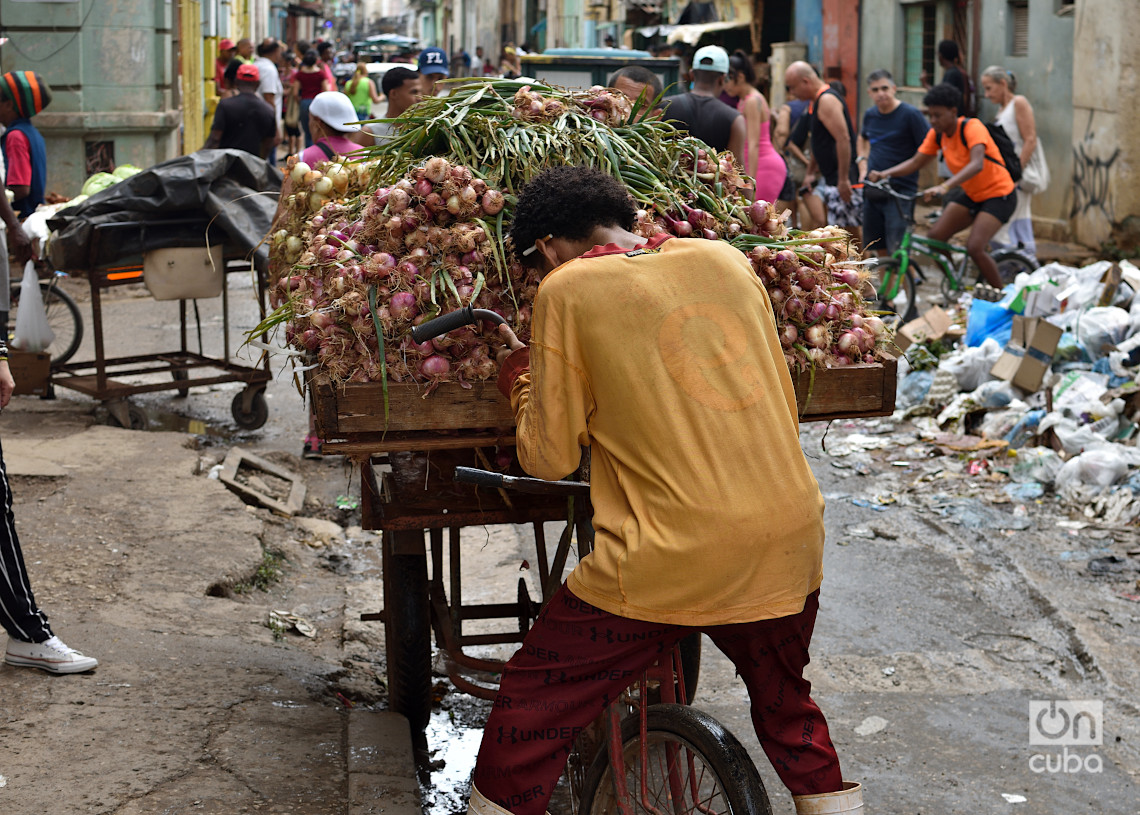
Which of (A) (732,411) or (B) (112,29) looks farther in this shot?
(B) (112,29)

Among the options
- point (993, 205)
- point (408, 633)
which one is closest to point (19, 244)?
point (408, 633)

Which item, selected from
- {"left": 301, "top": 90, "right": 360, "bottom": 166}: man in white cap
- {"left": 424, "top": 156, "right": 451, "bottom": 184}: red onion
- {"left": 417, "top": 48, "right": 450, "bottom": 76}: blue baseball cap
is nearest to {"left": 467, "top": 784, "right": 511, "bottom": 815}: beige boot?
{"left": 424, "top": 156, "right": 451, "bottom": 184}: red onion

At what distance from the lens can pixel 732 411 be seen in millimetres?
2316

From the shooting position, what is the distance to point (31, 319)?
23.6 ft

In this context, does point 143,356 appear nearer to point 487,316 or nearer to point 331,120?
point 331,120

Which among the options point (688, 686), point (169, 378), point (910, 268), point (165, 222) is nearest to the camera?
point (688, 686)

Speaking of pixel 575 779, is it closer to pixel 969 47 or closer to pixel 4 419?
pixel 4 419

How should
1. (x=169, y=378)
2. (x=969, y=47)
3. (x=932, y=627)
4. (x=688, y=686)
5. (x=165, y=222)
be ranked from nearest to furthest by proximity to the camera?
(x=688, y=686) → (x=932, y=627) → (x=165, y=222) → (x=169, y=378) → (x=969, y=47)

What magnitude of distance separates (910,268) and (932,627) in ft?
17.9

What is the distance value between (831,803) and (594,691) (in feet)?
1.73

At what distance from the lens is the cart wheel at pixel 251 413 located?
7.54 meters

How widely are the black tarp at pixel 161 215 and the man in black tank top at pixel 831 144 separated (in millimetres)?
4978

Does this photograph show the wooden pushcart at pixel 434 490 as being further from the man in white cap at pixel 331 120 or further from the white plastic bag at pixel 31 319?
the white plastic bag at pixel 31 319

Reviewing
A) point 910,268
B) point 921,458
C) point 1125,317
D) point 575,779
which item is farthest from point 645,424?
point 910,268
